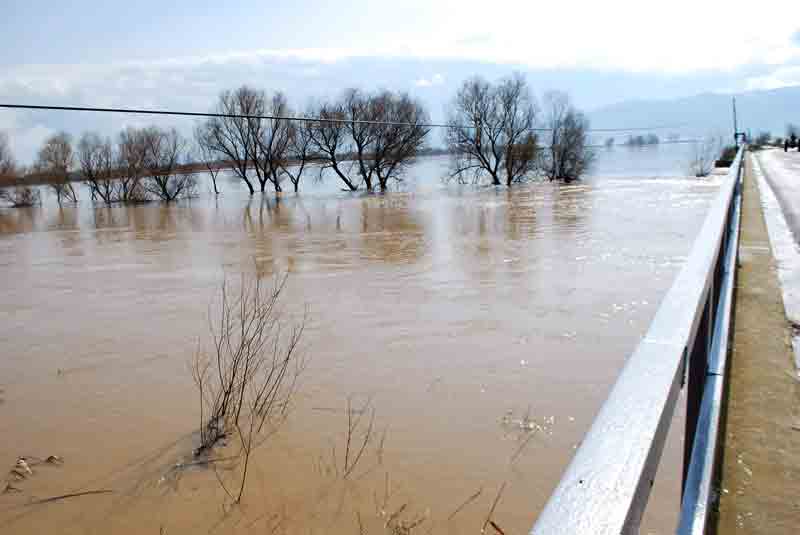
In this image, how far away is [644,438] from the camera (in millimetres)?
971

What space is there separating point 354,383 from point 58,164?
5995 centimetres

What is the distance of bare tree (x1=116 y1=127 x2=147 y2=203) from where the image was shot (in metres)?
52.4

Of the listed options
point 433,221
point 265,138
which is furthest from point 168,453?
point 265,138

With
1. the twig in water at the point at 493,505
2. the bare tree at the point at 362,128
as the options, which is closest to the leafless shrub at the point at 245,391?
the twig in water at the point at 493,505

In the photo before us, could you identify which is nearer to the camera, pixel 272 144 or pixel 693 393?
pixel 693 393

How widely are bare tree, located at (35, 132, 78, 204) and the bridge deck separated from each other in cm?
6114

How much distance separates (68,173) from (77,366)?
189ft

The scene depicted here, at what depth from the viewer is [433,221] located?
71.2 ft

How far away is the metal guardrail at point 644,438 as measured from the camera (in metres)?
0.82

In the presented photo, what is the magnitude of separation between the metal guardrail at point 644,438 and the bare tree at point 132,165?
55447mm

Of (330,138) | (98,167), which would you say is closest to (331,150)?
(330,138)

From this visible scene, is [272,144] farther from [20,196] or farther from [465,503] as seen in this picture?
[465,503]

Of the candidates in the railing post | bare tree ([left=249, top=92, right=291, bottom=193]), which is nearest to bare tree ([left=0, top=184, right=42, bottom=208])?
bare tree ([left=249, top=92, right=291, bottom=193])

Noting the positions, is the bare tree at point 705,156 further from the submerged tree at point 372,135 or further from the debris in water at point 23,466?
the debris in water at point 23,466
